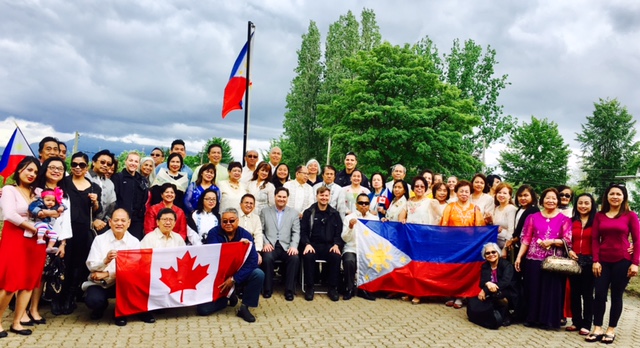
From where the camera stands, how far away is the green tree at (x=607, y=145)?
48.6m

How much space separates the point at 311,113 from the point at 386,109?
1081cm

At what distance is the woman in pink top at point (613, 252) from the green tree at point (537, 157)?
4000 cm

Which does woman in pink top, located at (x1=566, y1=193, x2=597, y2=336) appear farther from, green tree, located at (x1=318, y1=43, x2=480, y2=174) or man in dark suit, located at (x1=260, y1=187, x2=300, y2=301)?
green tree, located at (x1=318, y1=43, x2=480, y2=174)

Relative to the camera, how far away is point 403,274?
26.4 feet

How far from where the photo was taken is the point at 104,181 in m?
6.93

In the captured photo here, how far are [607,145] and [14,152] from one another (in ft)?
177

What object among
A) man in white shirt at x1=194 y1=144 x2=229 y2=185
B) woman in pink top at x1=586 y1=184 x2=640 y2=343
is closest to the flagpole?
man in white shirt at x1=194 y1=144 x2=229 y2=185

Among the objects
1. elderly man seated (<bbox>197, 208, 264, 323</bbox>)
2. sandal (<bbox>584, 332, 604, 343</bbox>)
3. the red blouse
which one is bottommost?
sandal (<bbox>584, 332, 604, 343</bbox>)

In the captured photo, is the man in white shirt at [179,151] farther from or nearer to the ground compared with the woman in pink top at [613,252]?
farther from the ground

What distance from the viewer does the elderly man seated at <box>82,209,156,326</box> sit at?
5849mm

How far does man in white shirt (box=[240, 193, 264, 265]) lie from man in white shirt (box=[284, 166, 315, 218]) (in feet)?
3.54

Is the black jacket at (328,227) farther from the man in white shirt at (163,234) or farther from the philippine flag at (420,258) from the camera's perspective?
the man in white shirt at (163,234)

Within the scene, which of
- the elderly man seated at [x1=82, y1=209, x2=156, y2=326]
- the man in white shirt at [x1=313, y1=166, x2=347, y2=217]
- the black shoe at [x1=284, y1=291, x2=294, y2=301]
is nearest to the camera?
the elderly man seated at [x1=82, y1=209, x2=156, y2=326]

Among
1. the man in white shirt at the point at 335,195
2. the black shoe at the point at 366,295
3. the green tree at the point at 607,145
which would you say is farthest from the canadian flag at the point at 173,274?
the green tree at the point at 607,145
